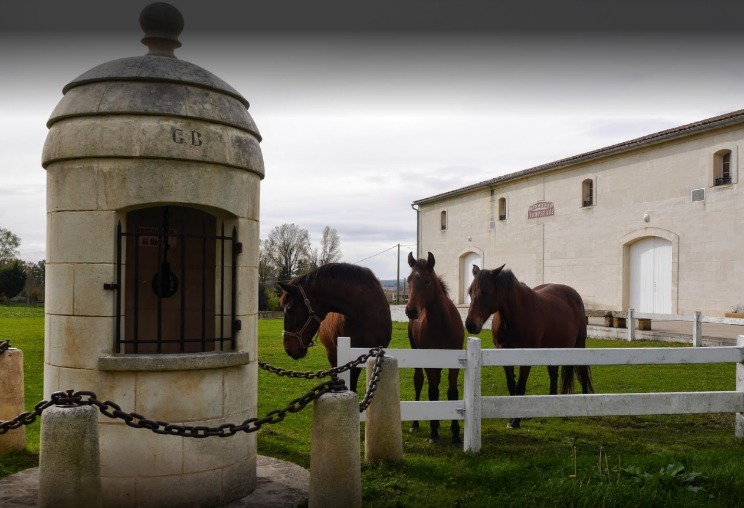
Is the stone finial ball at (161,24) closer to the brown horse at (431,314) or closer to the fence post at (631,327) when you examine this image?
the brown horse at (431,314)

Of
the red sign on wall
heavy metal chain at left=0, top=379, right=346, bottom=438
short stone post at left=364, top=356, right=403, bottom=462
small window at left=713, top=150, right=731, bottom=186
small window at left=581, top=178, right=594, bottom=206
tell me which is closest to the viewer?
heavy metal chain at left=0, top=379, right=346, bottom=438

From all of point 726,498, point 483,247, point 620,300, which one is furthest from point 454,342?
point 483,247

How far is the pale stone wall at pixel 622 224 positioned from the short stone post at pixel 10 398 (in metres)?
20.3

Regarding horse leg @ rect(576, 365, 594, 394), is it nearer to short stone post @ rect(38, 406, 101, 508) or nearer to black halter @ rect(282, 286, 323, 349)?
black halter @ rect(282, 286, 323, 349)

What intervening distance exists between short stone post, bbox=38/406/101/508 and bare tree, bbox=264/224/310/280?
47.5 m

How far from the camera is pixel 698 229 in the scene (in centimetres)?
2155

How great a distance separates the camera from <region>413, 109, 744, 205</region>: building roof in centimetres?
2041

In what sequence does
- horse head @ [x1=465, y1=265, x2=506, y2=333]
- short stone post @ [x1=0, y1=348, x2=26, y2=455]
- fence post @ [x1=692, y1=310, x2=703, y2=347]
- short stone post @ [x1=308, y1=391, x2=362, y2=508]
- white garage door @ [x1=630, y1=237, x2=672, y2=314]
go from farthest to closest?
white garage door @ [x1=630, y1=237, x2=672, y2=314] < fence post @ [x1=692, y1=310, x2=703, y2=347] < horse head @ [x1=465, y1=265, x2=506, y2=333] < short stone post @ [x1=0, y1=348, x2=26, y2=455] < short stone post @ [x1=308, y1=391, x2=362, y2=508]

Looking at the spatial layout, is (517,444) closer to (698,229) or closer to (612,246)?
(698,229)

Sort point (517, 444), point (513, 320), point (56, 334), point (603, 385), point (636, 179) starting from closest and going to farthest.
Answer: point (56, 334), point (517, 444), point (513, 320), point (603, 385), point (636, 179)

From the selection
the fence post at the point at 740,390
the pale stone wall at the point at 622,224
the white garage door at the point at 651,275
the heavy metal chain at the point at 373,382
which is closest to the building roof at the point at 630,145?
the pale stone wall at the point at 622,224

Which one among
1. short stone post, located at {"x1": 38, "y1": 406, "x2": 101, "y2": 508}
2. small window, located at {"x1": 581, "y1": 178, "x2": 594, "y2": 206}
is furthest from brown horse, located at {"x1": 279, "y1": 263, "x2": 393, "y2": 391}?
small window, located at {"x1": 581, "y1": 178, "x2": 594, "y2": 206}

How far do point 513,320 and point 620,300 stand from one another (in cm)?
1819

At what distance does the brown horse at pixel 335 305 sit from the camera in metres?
Answer: 7.57
